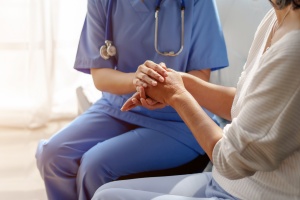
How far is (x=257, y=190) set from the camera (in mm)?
945

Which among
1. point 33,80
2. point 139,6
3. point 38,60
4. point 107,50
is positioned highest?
point 139,6

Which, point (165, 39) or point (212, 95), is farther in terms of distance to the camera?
point (165, 39)

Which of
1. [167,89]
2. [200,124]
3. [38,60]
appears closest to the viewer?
[200,124]

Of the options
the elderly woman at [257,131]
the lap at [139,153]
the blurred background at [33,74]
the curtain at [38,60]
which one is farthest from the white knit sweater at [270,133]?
the curtain at [38,60]

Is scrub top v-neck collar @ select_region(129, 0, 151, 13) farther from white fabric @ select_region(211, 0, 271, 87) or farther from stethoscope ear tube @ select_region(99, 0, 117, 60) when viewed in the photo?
white fabric @ select_region(211, 0, 271, 87)

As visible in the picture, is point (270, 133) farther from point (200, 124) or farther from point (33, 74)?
point (33, 74)

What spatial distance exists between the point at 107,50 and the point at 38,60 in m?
1.04

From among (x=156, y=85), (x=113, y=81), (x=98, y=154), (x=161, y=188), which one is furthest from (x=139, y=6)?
(x=161, y=188)

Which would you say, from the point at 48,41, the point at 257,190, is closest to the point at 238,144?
the point at 257,190

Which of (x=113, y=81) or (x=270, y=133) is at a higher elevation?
(x=270, y=133)

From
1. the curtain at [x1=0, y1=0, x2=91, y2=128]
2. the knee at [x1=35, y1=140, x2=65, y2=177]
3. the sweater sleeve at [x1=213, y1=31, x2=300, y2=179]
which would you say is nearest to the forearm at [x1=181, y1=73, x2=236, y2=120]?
the sweater sleeve at [x1=213, y1=31, x2=300, y2=179]

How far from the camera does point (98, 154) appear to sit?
4.39 feet

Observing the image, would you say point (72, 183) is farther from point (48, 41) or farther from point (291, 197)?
point (48, 41)

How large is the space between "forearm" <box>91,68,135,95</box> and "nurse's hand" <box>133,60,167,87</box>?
0.48ft
